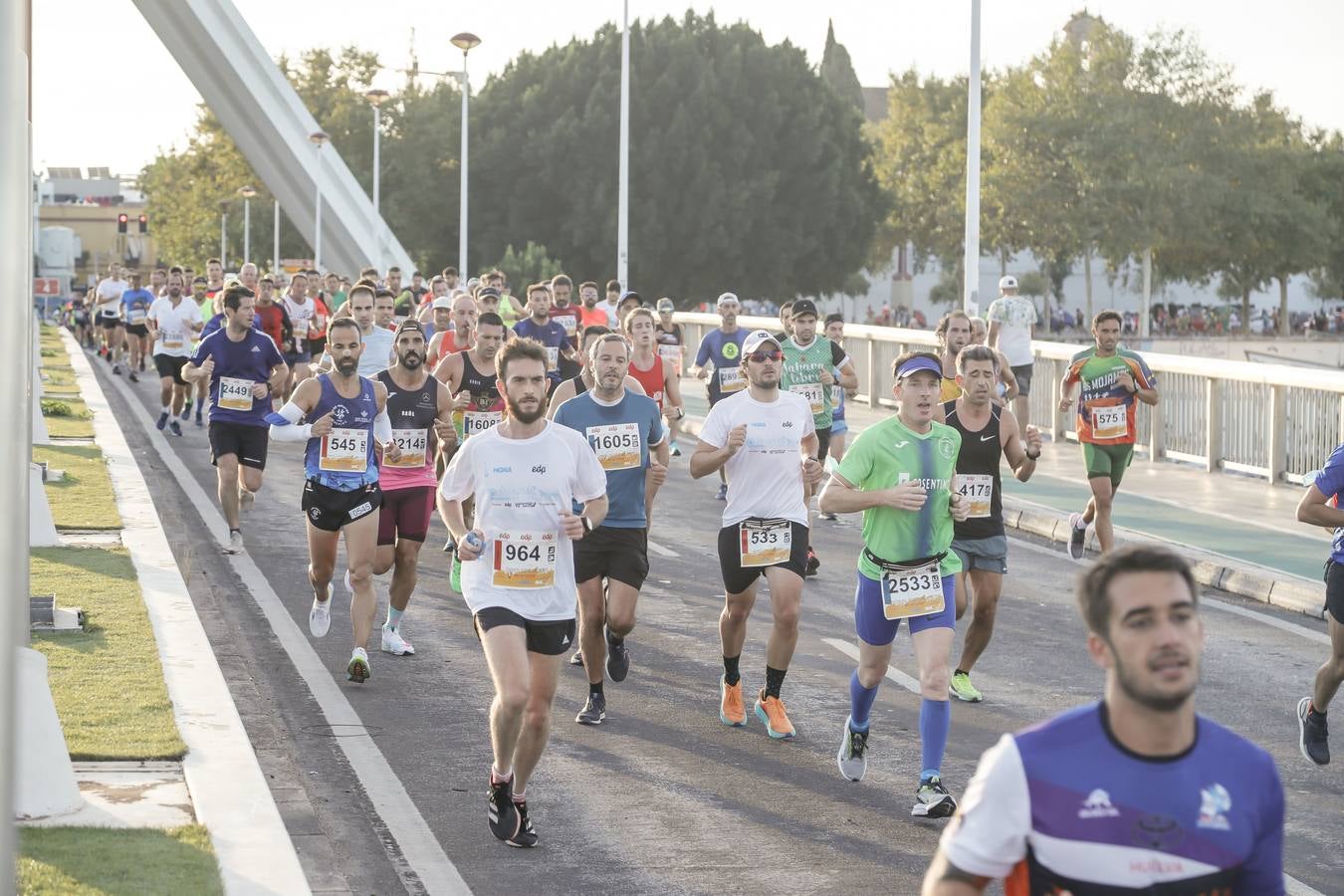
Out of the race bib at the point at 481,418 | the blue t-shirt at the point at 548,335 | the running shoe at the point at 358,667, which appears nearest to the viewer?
the running shoe at the point at 358,667

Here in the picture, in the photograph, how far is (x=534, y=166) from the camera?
228 ft

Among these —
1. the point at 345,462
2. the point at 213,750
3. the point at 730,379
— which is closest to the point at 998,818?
the point at 213,750

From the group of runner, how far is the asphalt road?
9.0 inches

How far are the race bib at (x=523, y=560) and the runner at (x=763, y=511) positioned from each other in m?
2.01

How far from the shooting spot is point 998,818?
350 centimetres

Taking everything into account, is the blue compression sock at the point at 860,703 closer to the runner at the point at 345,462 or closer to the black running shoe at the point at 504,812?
the black running shoe at the point at 504,812

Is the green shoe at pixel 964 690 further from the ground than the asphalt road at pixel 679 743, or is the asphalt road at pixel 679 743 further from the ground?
the green shoe at pixel 964 690

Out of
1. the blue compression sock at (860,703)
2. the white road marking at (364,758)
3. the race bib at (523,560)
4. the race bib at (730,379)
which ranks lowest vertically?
the white road marking at (364,758)

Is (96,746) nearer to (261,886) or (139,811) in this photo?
(139,811)

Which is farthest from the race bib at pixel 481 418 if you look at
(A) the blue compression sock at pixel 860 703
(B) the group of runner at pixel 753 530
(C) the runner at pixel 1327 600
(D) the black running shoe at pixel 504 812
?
(D) the black running shoe at pixel 504 812

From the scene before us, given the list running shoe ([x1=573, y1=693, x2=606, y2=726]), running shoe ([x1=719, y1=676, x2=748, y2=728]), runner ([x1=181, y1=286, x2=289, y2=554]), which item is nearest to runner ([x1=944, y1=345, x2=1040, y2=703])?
running shoe ([x1=719, y1=676, x2=748, y2=728])

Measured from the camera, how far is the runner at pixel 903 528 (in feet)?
27.3

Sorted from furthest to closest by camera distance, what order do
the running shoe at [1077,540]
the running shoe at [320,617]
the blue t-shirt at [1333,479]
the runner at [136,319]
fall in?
1. the runner at [136,319]
2. the running shoe at [1077,540]
3. the running shoe at [320,617]
4. the blue t-shirt at [1333,479]

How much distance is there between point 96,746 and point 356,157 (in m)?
80.3
